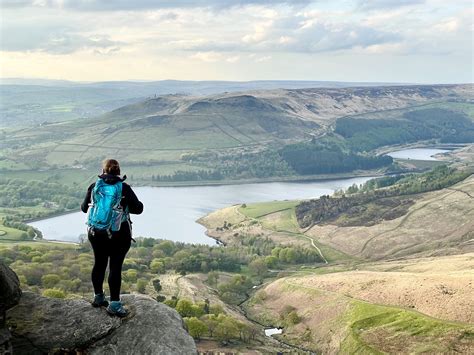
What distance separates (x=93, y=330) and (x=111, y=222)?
10.9 feet

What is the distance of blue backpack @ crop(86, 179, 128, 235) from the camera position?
17.2 m

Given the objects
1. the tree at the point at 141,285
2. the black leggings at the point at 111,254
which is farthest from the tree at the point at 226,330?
the black leggings at the point at 111,254

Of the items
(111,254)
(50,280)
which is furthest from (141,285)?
(111,254)

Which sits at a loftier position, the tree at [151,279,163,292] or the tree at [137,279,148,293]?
the tree at [137,279,148,293]

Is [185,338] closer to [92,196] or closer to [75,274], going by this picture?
[92,196]

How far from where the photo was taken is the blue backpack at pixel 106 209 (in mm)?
17203

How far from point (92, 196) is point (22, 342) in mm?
4742

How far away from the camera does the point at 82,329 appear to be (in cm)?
1762

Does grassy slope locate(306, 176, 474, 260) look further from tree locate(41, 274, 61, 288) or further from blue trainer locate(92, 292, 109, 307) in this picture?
blue trainer locate(92, 292, 109, 307)

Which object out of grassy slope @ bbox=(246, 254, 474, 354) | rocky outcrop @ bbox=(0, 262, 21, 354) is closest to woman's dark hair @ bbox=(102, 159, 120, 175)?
rocky outcrop @ bbox=(0, 262, 21, 354)

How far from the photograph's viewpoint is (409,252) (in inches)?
6166

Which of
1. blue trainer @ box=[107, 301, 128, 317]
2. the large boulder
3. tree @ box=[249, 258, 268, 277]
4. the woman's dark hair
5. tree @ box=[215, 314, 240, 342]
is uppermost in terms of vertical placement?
the woman's dark hair

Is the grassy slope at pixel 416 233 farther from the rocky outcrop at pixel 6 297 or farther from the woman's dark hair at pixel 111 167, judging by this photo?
the rocky outcrop at pixel 6 297

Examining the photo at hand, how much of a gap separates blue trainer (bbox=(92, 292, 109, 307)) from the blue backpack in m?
2.27
